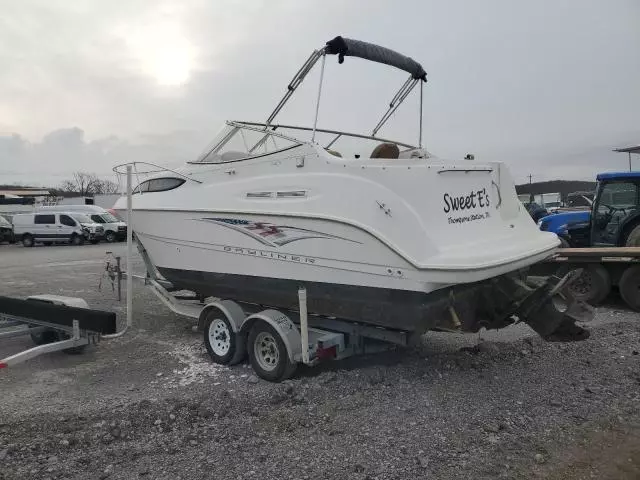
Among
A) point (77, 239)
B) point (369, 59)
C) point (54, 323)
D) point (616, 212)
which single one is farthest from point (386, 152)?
point (77, 239)

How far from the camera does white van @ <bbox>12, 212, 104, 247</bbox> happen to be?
25.5 metres

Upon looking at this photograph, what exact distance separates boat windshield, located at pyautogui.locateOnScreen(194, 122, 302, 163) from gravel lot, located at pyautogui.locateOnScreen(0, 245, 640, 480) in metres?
2.25

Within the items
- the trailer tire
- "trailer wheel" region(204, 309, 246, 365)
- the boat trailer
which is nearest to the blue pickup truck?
the trailer tire

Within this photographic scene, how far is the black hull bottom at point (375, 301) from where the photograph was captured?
4355mm

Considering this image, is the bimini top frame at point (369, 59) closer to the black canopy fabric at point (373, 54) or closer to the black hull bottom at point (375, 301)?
the black canopy fabric at point (373, 54)

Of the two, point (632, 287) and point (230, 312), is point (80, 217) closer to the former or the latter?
point (230, 312)

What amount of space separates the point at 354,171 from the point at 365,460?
2335 millimetres

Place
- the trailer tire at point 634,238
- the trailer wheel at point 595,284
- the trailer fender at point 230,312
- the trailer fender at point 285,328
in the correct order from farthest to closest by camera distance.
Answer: the trailer tire at point 634,238, the trailer wheel at point 595,284, the trailer fender at point 230,312, the trailer fender at point 285,328

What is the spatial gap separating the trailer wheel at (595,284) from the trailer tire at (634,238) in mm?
1153

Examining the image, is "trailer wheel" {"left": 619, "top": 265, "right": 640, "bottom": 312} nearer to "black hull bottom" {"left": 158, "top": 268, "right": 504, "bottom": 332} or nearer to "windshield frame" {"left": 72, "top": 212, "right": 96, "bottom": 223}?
"black hull bottom" {"left": 158, "top": 268, "right": 504, "bottom": 332}

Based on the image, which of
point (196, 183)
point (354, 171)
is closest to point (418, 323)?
point (354, 171)

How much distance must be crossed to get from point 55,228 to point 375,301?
25.0 meters

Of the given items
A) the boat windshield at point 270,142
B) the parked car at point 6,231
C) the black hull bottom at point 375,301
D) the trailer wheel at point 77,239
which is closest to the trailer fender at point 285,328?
the black hull bottom at point 375,301

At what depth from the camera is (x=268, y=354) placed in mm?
5219
